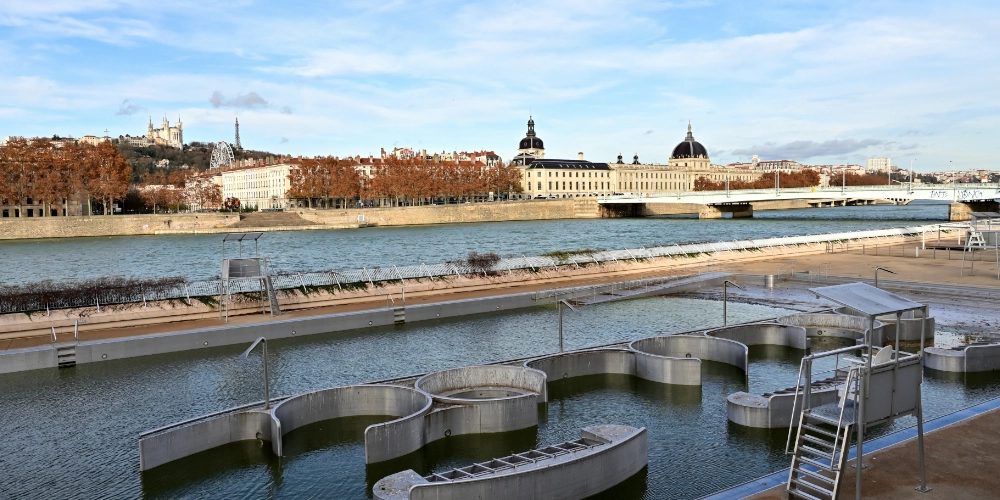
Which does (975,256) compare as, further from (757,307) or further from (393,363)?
(393,363)

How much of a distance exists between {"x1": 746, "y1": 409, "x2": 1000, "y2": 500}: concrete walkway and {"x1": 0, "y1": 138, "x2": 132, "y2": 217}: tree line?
107800 mm

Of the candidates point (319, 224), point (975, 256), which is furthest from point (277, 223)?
point (975, 256)

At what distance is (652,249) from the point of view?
163ft

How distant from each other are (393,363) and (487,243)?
5468cm

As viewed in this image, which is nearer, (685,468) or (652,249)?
(685,468)

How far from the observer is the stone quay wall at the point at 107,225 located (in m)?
93.8

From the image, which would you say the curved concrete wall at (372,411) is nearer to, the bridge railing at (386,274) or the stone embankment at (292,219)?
the bridge railing at (386,274)

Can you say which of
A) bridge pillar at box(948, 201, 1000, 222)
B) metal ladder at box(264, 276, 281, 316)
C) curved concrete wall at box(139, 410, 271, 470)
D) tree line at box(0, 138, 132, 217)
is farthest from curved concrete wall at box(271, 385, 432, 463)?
bridge pillar at box(948, 201, 1000, 222)

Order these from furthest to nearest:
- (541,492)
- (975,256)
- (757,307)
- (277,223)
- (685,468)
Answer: (277,223), (975,256), (757,307), (685,468), (541,492)

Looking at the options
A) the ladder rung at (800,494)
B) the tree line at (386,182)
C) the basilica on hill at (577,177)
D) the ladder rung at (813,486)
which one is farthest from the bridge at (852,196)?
the ladder rung at (800,494)

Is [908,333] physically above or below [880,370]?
below

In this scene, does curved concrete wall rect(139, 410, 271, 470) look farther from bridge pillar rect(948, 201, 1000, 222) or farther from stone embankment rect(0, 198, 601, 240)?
bridge pillar rect(948, 201, 1000, 222)

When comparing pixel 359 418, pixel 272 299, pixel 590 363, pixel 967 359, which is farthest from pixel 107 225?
pixel 967 359

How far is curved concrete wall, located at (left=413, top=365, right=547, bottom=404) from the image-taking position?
18562mm
